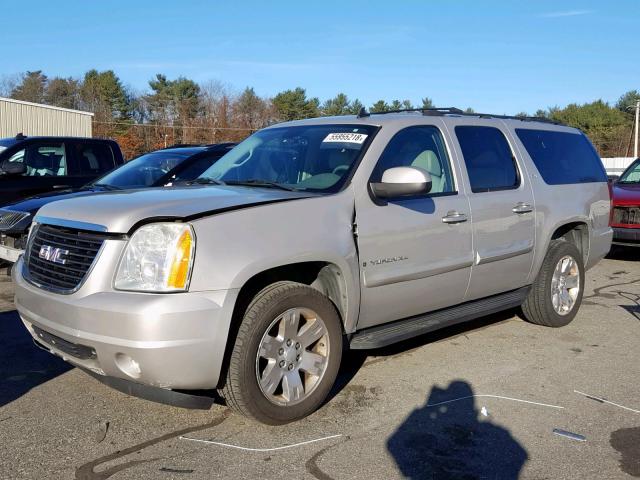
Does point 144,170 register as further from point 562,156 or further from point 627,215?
point 627,215

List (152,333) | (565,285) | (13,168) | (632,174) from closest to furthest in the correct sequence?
(152,333), (565,285), (13,168), (632,174)

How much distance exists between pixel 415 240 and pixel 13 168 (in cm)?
650

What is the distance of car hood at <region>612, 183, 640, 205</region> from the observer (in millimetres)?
9727

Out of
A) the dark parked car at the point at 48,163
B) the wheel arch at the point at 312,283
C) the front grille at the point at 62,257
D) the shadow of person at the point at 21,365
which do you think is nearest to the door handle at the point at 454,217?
the wheel arch at the point at 312,283

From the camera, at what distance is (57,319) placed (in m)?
3.59

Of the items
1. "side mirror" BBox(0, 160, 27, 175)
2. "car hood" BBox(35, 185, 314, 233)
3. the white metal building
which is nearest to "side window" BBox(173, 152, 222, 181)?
"side mirror" BBox(0, 160, 27, 175)

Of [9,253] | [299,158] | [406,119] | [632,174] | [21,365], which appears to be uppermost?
→ [406,119]

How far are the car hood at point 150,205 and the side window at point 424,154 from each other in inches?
34.4

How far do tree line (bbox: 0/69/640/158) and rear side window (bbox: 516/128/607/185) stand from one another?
111ft

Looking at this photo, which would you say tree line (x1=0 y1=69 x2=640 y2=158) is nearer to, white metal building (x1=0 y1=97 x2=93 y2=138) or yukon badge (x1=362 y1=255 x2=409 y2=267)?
white metal building (x1=0 y1=97 x2=93 y2=138)

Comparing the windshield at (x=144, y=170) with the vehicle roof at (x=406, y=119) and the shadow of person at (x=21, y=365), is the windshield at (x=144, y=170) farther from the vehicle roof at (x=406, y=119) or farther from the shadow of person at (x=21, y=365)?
the vehicle roof at (x=406, y=119)

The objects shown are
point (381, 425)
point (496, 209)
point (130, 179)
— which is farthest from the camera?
point (130, 179)

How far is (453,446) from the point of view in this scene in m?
3.55

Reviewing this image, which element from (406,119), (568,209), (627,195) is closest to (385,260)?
(406,119)
